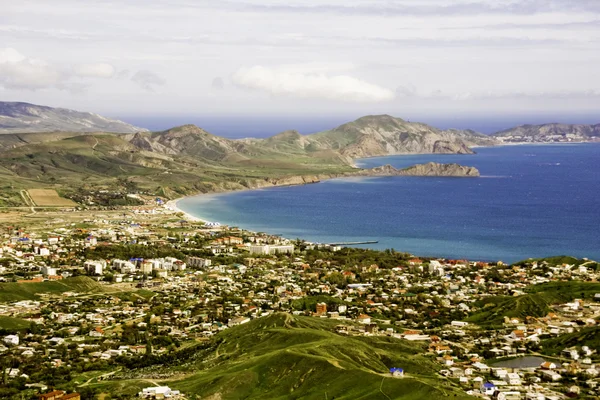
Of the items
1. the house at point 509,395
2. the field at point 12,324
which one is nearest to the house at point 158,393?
the house at point 509,395

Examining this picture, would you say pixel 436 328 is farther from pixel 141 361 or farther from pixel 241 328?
pixel 141 361

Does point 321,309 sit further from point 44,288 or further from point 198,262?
point 44,288

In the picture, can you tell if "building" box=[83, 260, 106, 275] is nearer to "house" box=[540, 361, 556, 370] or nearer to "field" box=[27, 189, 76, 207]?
"house" box=[540, 361, 556, 370]

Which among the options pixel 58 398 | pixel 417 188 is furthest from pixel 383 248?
pixel 417 188

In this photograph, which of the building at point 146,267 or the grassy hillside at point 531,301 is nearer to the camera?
the grassy hillside at point 531,301

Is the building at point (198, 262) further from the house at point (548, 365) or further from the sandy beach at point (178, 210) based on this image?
the house at point (548, 365)

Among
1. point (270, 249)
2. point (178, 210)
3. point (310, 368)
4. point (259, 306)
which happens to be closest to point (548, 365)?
point (310, 368)

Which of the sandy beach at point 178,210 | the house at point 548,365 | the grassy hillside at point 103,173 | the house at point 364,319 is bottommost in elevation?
the house at point 548,365
